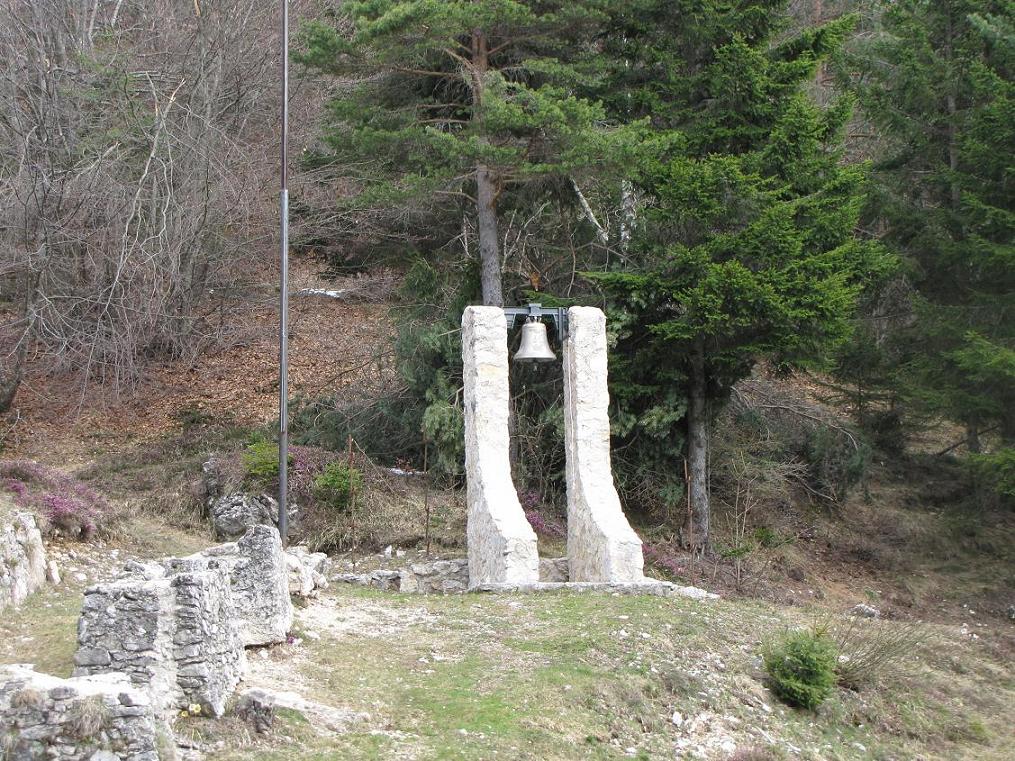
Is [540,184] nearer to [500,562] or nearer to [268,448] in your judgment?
[268,448]

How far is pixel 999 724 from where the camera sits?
1071 centimetres

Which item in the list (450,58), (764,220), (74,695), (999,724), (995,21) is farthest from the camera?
(995,21)

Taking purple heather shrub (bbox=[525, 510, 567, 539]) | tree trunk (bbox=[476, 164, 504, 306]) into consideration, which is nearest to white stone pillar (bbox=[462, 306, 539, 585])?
purple heather shrub (bbox=[525, 510, 567, 539])

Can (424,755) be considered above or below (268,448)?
below

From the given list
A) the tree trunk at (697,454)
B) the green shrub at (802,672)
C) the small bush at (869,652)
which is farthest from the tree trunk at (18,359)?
the small bush at (869,652)

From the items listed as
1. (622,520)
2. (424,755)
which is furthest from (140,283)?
(424,755)

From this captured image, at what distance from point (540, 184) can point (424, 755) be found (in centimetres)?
1238

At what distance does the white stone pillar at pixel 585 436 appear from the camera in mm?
13320

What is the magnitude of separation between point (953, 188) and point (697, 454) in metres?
7.32

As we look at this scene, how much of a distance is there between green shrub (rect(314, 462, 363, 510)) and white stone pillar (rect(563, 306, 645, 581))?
365cm

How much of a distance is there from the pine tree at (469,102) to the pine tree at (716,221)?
3.42 feet

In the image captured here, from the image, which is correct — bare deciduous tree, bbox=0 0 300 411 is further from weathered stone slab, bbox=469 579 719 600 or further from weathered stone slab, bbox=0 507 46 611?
weathered stone slab, bbox=469 579 719 600

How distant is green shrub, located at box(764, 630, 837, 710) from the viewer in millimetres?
9844

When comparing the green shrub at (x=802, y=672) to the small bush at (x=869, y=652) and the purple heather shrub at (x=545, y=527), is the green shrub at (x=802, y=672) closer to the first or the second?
the small bush at (x=869, y=652)
